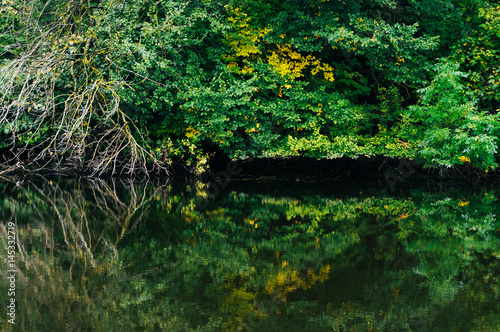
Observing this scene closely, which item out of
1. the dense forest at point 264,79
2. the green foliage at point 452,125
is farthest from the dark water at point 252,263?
the dense forest at point 264,79

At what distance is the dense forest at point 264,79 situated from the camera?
1395 centimetres

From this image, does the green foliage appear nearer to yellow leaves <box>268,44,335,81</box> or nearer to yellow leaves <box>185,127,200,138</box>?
yellow leaves <box>268,44,335,81</box>

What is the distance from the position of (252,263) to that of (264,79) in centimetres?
950

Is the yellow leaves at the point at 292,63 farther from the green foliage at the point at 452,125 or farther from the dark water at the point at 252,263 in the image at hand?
the dark water at the point at 252,263

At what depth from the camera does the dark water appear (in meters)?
4.78

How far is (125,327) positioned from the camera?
453cm

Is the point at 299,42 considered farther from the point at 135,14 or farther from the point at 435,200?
the point at 435,200

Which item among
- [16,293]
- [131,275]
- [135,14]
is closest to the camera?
[16,293]

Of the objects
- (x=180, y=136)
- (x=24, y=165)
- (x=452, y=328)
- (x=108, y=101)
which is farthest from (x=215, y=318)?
(x=24, y=165)

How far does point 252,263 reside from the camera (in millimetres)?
6582

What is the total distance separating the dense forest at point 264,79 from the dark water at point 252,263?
315 centimetres

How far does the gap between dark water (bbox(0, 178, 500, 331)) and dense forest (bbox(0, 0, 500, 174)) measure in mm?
3152

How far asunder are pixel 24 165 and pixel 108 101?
4.09 meters

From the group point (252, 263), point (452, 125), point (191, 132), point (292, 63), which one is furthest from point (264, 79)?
point (252, 263)
